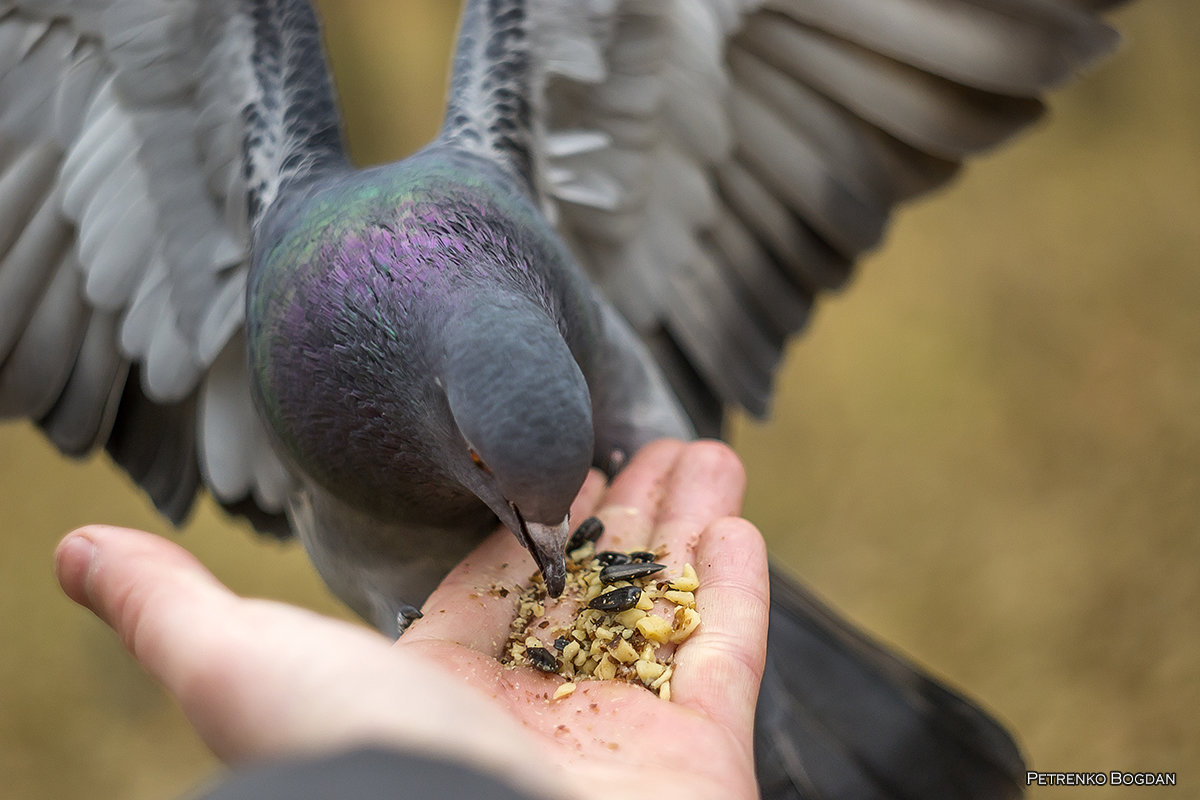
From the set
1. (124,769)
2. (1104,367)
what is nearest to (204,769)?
(124,769)

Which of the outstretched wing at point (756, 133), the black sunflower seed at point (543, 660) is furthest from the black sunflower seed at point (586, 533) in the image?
the outstretched wing at point (756, 133)

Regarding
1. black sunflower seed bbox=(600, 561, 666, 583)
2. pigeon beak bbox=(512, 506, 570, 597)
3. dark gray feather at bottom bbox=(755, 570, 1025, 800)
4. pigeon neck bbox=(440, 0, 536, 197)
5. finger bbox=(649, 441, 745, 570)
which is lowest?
dark gray feather at bottom bbox=(755, 570, 1025, 800)

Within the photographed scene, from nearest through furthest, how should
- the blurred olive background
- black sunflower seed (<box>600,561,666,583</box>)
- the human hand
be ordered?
the human hand
black sunflower seed (<box>600,561,666,583</box>)
the blurred olive background

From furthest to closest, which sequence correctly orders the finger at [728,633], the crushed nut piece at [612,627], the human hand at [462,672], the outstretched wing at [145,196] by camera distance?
the outstretched wing at [145,196] → the crushed nut piece at [612,627] → the finger at [728,633] → the human hand at [462,672]

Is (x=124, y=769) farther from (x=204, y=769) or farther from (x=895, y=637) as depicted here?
(x=895, y=637)

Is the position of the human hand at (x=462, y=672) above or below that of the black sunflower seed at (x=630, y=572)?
above

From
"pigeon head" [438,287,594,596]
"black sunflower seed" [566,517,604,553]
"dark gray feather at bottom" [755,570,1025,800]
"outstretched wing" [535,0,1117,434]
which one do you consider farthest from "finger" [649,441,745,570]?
"outstretched wing" [535,0,1117,434]

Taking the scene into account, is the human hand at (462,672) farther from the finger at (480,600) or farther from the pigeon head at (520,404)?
the pigeon head at (520,404)

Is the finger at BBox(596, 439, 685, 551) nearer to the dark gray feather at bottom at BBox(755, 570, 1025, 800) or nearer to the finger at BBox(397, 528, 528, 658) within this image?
the finger at BBox(397, 528, 528, 658)
